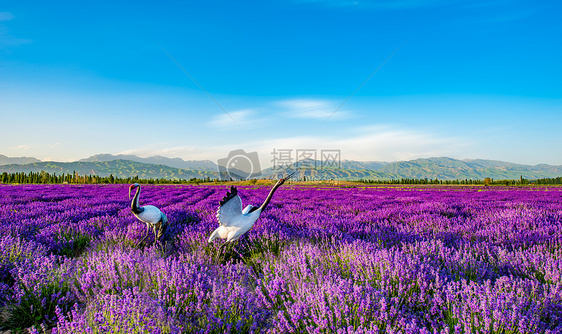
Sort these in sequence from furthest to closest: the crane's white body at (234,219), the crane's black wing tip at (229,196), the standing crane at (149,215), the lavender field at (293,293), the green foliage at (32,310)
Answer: the standing crane at (149,215), the crane's white body at (234,219), the crane's black wing tip at (229,196), the green foliage at (32,310), the lavender field at (293,293)

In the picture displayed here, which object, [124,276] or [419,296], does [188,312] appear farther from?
[419,296]

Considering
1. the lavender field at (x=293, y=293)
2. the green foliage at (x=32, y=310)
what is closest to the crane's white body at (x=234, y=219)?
the lavender field at (x=293, y=293)

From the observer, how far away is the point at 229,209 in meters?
2.66

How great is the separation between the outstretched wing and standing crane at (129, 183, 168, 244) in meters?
1.53

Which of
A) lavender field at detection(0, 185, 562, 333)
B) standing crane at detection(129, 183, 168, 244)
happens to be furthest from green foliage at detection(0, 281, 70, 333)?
standing crane at detection(129, 183, 168, 244)

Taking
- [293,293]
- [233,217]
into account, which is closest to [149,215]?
[233,217]

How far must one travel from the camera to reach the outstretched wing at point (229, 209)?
2.59m

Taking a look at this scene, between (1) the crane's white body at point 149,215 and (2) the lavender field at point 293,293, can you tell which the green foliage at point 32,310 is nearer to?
(2) the lavender field at point 293,293

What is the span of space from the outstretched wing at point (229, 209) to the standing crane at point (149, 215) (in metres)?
1.53

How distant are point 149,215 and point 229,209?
A: 1659 mm

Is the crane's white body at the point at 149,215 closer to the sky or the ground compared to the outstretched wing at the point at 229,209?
closer to the ground

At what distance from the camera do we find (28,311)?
201cm

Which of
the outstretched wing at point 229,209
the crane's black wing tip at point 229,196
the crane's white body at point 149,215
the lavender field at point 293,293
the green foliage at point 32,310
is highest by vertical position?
the crane's black wing tip at point 229,196

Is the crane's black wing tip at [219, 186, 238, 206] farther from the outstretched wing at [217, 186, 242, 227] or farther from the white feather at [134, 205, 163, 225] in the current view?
the white feather at [134, 205, 163, 225]
